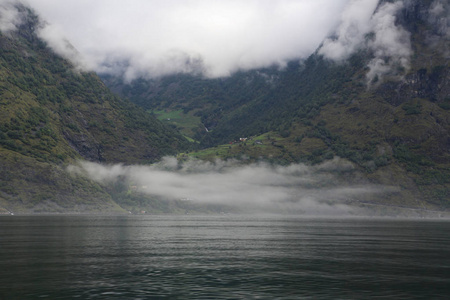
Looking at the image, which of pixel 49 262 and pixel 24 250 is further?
pixel 24 250

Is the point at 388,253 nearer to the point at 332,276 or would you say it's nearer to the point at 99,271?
the point at 332,276

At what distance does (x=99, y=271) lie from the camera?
2239 inches

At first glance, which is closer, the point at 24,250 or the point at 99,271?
the point at 99,271

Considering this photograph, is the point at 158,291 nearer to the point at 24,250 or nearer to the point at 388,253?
the point at 24,250

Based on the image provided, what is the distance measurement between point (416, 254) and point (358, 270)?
25.4 meters

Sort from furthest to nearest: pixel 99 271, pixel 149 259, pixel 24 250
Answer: pixel 24 250
pixel 149 259
pixel 99 271

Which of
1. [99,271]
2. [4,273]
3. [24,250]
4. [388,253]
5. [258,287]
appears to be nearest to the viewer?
[258,287]

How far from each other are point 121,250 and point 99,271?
25.8 metres

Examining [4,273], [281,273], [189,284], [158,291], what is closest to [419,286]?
[281,273]

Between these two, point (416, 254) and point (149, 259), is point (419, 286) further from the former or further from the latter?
point (149, 259)

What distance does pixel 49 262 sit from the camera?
6362 centimetres

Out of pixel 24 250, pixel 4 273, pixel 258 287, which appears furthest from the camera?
pixel 24 250

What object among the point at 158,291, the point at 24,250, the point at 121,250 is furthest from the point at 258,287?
the point at 24,250

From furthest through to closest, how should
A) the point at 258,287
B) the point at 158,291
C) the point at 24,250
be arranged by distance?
1. the point at 24,250
2. the point at 258,287
3. the point at 158,291
